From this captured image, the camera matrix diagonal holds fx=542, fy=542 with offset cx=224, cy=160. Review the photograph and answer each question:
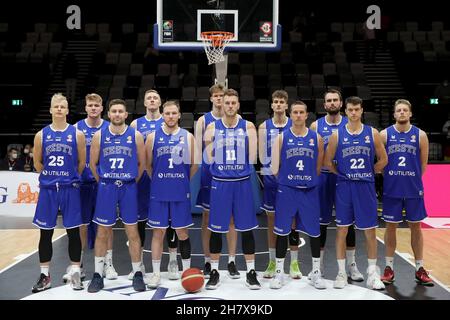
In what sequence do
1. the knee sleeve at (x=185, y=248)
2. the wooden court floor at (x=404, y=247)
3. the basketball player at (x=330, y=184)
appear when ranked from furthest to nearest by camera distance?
the wooden court floor at (x=404, y=247) < the basketball player at (x=330, y=184) < the knee sleeve at (x=185, y=248)

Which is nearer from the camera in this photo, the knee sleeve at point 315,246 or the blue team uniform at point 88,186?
the knee sleeve at point 315,246

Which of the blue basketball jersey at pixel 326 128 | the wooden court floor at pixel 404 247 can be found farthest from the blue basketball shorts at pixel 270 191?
the wooden court floor at pixel 404 247

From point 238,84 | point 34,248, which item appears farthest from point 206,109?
point 34,248

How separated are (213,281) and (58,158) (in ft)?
6.33

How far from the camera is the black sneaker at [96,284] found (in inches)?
204

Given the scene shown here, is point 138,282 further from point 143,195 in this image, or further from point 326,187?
point 326,187

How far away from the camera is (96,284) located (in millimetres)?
5227

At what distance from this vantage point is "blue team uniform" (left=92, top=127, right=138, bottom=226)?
521cm

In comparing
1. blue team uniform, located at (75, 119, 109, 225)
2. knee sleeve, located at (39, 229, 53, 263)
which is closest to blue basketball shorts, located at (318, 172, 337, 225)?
blue team uniform, located at (75, 119, 109, 225)

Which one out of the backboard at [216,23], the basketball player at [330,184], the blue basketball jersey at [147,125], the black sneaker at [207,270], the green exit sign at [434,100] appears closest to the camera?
the basketball player at [330,184]

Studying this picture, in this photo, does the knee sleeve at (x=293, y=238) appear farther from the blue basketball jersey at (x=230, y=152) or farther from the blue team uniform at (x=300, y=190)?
the blue basketball jersey at (x=230, y=152)

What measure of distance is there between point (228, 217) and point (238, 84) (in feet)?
29.6

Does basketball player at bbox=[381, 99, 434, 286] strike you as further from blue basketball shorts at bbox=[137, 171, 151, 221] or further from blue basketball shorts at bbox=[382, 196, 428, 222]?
blue basketball shorts at bbox=[137, 171, 151, 221]

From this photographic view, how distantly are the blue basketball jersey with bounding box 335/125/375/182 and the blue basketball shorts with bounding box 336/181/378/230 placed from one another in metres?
0.08
